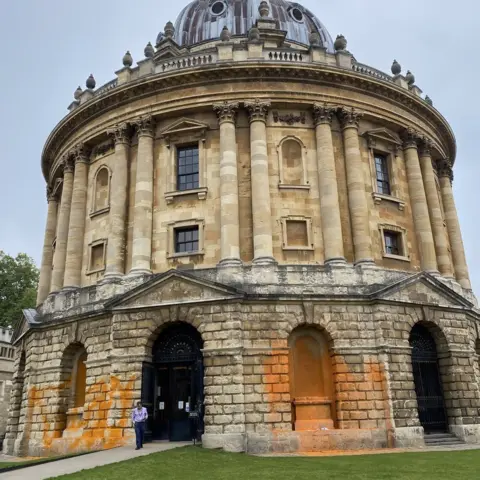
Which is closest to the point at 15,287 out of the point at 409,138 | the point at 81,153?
the point at 81,153

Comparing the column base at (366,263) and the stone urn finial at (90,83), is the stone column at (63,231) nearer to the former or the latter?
the stone urn finial at (90,83)

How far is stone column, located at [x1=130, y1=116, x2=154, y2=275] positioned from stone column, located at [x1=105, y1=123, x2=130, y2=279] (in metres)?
0.83

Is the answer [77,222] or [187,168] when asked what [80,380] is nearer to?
[77,222]

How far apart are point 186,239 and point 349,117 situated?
10189 mm

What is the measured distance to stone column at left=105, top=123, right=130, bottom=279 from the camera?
25.9 meters

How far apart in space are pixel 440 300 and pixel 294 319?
7335 mm

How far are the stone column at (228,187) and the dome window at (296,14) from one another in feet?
49.2

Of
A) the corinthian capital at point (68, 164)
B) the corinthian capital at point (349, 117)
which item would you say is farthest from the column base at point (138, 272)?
the corinthian capital at point (349, 117)

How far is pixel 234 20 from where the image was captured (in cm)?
3641

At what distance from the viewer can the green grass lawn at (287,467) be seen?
13.0 meters

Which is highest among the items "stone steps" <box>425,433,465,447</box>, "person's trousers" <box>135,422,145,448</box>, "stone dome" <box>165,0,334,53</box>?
→ "stone dome" <box>165,0,334,53</box>

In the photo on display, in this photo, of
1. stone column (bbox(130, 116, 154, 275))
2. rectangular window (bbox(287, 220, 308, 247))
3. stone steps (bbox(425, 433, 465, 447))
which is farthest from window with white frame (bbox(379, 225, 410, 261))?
stone column (bbox(130, 116, 154, 275))

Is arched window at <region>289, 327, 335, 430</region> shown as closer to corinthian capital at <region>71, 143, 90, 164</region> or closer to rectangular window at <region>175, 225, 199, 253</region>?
rectangular window at <region>175, 225, 199, 253</region>

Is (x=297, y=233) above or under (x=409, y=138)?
under
